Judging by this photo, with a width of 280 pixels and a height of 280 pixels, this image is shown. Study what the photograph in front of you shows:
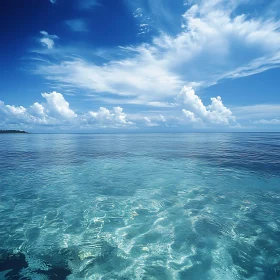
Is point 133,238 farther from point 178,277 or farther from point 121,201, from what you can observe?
point 121,201

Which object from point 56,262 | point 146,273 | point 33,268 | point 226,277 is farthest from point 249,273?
point 33,268

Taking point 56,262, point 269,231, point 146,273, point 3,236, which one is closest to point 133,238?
point 146,273

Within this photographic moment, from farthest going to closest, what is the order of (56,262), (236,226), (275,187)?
(275,187)
(236,226)
(56,262)

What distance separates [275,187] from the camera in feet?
57.9

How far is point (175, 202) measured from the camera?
14.7 meters

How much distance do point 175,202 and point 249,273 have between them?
7.21 meters

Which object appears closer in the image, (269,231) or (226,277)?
(226,277)

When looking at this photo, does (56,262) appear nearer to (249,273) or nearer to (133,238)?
(133,238)

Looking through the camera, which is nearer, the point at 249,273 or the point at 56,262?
the point at 249,273

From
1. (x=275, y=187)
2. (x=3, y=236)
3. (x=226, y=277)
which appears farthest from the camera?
(x=275, y=187)

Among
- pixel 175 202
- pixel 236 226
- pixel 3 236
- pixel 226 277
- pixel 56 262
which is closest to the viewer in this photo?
pixel 226 277

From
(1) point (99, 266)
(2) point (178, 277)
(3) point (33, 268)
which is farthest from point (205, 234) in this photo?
(3) point (33, 268)

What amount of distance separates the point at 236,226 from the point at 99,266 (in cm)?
827

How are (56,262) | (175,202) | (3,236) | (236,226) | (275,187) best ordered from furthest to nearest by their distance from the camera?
(275,187) < (175,202) < (236,226) < (3,236) < (56,262)
